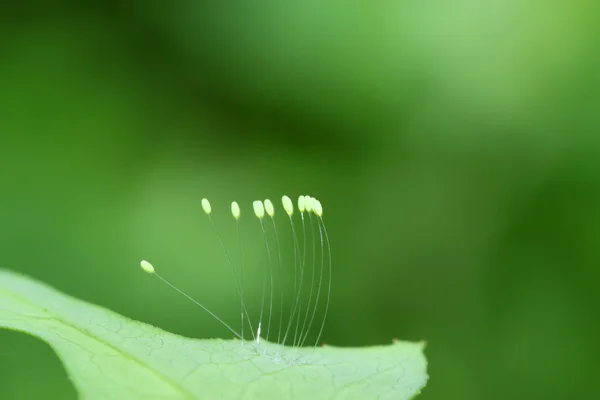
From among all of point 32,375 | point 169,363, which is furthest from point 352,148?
point 169,363

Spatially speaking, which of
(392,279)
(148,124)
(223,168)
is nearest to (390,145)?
(392,279)

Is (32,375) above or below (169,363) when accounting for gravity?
below

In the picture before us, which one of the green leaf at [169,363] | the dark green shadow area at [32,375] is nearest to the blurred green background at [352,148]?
the dark green shadow area at [32,375]

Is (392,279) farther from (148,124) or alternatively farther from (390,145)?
(148,124)

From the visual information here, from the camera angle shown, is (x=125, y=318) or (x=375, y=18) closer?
(x=125, y=318)

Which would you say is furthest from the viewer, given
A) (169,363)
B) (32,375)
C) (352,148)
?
(352,148)

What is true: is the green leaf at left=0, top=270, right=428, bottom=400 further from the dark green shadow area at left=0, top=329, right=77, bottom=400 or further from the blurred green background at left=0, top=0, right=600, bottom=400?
the blurred green background at left=0, top=0, right=600, bottom=400

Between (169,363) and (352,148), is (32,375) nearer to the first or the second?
(352,148)
